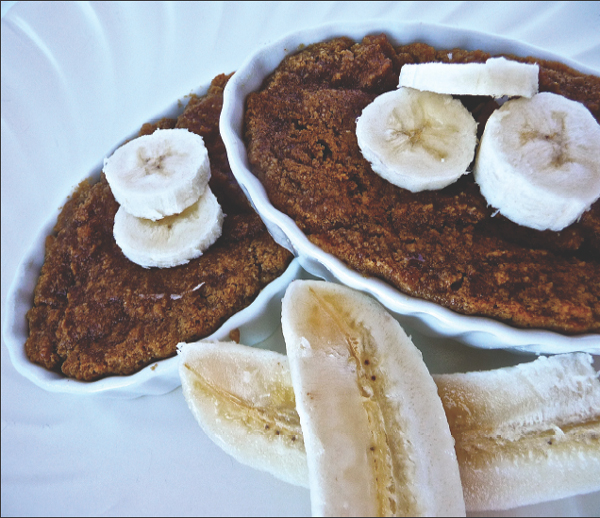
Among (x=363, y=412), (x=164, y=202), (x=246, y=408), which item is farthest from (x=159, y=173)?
(x=363, y=412)

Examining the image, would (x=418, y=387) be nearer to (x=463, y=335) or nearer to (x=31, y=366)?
(x=463, y=335)

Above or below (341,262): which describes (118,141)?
above

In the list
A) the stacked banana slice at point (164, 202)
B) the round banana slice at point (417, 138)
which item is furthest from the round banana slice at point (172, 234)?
the round banana slice at point (417, 138)

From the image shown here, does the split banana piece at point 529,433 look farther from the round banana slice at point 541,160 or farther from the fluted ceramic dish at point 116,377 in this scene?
the fluted ceramic dish at point 116,377

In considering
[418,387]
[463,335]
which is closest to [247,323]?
[418,387]

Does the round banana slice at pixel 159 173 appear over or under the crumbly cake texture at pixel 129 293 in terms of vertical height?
over

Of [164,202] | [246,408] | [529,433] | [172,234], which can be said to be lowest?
→ [529,433]

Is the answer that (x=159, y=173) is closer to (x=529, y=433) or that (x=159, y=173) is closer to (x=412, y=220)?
(x=412, y=220)
